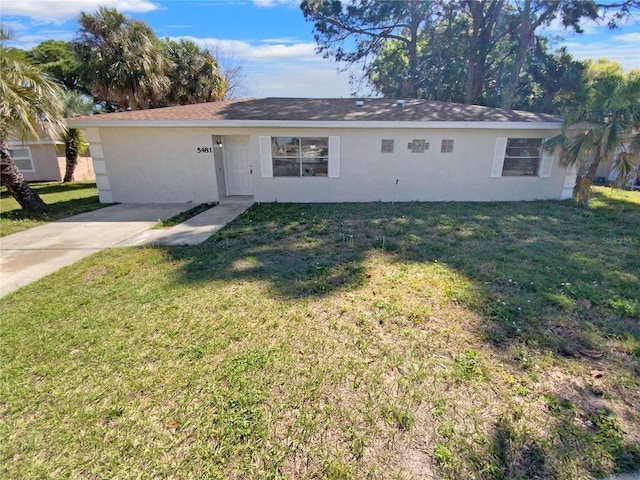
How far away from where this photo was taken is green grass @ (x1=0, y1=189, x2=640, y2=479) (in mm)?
1979

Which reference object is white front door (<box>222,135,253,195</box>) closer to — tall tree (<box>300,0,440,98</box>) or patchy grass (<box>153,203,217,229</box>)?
patchy grass (<box>153,203,217,229</box>)

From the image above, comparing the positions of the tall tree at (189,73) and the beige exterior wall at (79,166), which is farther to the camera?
the beige exterior wall at (79,166)

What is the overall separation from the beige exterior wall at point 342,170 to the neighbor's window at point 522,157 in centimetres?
19

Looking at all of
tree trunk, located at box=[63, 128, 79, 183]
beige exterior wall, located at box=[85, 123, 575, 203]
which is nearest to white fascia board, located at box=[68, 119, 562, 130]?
beige exterior wall, located at box=[85, 123, 575, 203]

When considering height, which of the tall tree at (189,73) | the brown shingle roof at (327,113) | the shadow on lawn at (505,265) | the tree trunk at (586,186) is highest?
the tall tree at (189,73)

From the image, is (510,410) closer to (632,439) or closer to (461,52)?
(632,439)

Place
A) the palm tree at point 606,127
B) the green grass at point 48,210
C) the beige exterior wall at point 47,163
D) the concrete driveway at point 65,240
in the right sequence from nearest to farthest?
the concrete driveway at point 65,240
the green grass at point 48,210
the palm tree at point 606,127
the beige exterior wall at point 47,163

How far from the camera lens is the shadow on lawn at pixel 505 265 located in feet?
7.58

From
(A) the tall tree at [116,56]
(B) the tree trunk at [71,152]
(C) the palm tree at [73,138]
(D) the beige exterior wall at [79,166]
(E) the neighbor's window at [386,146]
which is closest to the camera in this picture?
(E) the neighbor's window at [386,146]

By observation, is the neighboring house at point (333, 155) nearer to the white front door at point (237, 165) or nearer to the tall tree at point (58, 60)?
the white front door at point (237, 165)

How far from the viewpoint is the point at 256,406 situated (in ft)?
7.64

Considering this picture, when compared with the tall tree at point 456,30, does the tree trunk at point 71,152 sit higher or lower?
lower

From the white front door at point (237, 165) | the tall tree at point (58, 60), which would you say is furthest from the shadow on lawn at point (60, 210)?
the tall tree at point (58, 60)

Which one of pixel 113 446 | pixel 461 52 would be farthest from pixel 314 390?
pixel 461 52
